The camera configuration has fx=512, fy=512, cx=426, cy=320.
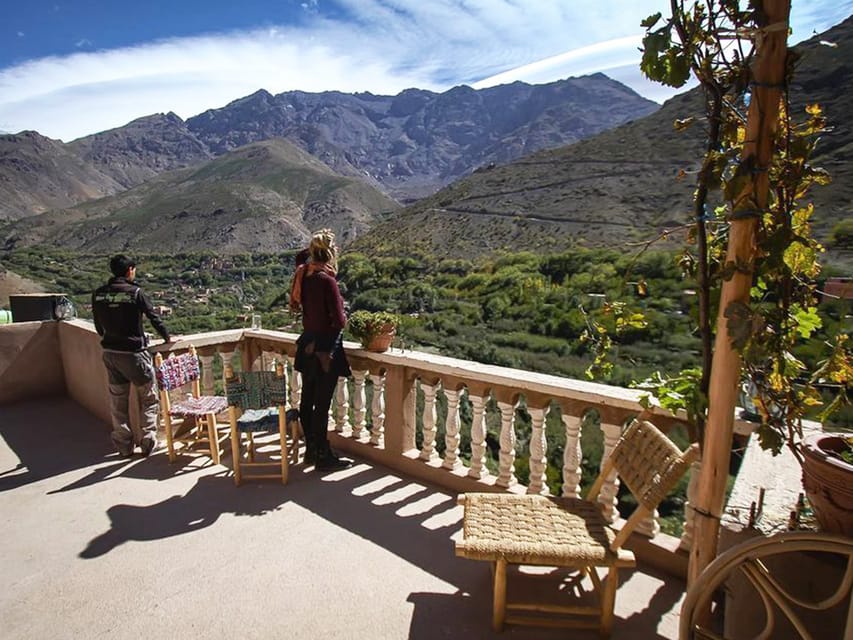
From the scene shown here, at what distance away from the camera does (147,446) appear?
355 centimetres

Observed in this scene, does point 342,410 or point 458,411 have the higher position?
point 458,411

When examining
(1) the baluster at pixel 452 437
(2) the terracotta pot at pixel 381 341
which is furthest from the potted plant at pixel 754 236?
(2) the terracotta pot at pixel 381 341

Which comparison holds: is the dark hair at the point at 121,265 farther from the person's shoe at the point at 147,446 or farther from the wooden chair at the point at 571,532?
the wooden chair at the point at 571,532

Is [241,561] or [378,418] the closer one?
[241,561]

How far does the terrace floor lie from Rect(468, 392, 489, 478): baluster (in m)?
0.24

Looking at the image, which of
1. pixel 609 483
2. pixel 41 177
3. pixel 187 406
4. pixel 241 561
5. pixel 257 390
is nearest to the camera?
pixel 241 561

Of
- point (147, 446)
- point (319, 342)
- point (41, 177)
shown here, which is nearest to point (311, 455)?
point (319, 342)

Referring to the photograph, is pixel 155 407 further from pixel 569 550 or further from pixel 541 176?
pixel 541 176

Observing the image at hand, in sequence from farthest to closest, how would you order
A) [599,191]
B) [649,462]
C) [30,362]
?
[599,191] < [30,362] < [649,462]

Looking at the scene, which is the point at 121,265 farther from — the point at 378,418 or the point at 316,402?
the point at 378,418

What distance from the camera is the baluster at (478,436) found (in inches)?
113

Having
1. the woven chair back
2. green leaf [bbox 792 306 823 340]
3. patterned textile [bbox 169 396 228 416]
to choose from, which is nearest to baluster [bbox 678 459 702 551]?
the woven chair back

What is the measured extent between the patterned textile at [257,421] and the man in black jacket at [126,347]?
0.84 m

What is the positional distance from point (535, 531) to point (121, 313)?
2.85 meters
